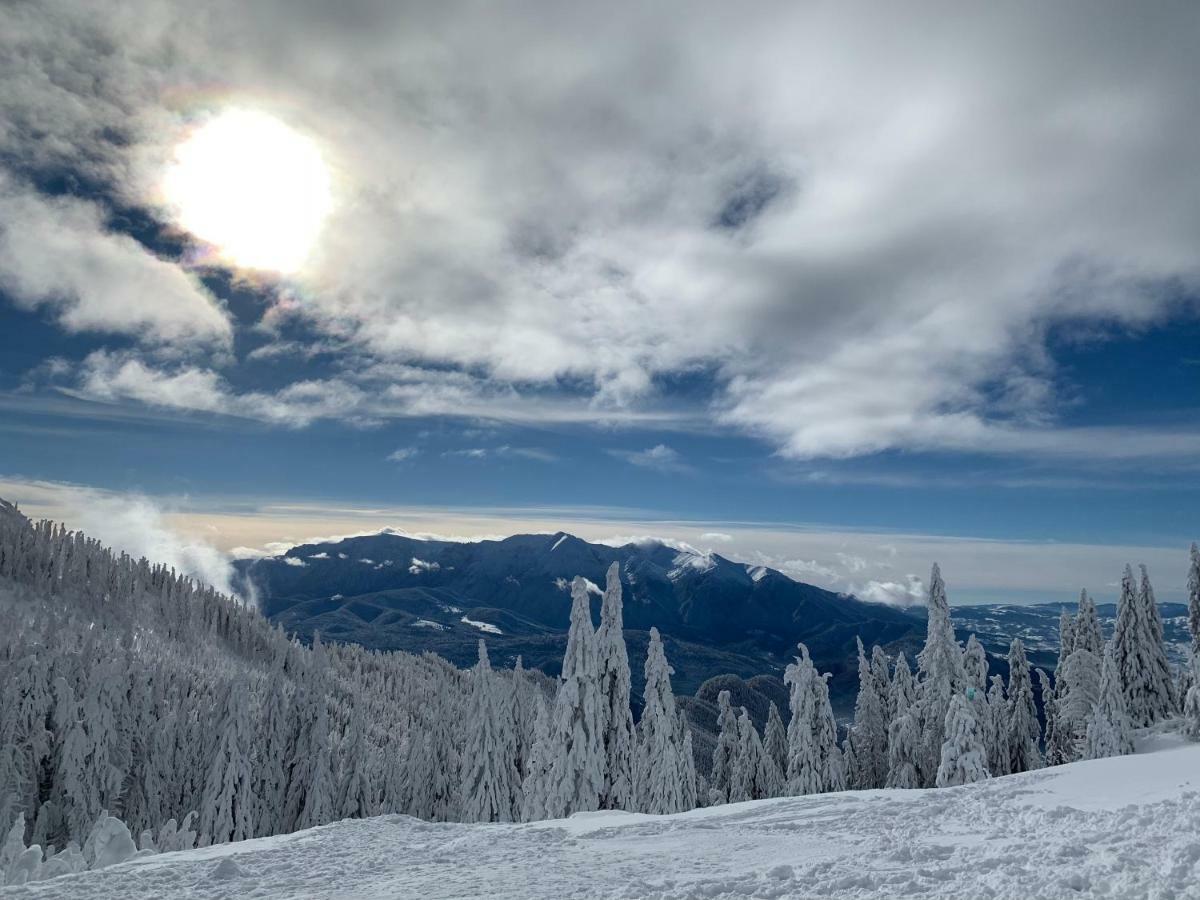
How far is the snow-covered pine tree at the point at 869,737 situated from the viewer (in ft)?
159

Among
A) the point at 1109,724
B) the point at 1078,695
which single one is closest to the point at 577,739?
the point at 1109,724

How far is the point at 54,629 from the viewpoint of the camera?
12162 cm

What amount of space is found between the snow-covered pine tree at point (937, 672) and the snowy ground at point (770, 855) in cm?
2151

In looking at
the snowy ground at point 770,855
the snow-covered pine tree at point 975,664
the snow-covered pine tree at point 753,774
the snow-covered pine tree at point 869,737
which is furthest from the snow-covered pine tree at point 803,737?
the snowy ground at point 770,855

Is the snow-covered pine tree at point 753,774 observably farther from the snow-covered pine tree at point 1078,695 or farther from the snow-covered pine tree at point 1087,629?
the snow-covered pine tree at point 1087,629

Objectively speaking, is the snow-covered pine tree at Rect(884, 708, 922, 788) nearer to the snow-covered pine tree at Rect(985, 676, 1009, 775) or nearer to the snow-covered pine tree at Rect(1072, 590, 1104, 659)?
the snow-covered pine tree at Rect(985, 676, 1009, 775)

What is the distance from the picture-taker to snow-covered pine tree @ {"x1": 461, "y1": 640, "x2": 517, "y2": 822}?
47688 millimetres

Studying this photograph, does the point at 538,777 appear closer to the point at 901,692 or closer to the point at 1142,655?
the point at 901,692

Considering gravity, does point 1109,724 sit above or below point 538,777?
above

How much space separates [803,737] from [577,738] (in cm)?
1970

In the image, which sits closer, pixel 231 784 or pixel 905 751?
pixel 905 751

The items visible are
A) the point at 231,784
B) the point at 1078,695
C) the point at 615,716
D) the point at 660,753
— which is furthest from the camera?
the point at 231,784

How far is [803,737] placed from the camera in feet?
147

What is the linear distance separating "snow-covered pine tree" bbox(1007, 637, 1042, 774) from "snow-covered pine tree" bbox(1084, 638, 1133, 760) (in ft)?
24.1
